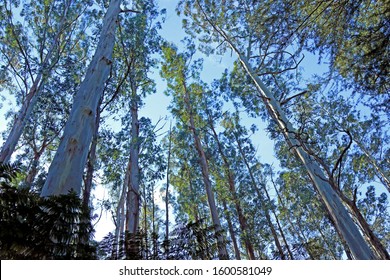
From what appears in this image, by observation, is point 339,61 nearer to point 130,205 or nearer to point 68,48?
point 130,205

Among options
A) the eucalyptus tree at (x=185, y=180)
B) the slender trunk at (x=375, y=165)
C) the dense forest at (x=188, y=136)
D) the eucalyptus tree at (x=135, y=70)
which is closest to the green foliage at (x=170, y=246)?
the dense forest at (x=188, y=136)

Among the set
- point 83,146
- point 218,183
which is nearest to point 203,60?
point 218,183

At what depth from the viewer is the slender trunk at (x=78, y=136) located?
160 cm

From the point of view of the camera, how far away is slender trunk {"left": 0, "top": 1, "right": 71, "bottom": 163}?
718 centimetres

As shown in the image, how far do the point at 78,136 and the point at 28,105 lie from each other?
26.8 feet

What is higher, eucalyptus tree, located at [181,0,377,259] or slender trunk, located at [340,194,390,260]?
eucalyptus tree, located at [181,0,377,259]

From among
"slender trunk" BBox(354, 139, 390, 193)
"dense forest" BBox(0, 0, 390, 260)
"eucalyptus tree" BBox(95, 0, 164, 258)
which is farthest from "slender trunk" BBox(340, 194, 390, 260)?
"slender trunk" BBox(354, 139, 390, 193)

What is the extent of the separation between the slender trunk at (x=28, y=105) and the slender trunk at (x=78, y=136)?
5.81 metres

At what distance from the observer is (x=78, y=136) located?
1897mm

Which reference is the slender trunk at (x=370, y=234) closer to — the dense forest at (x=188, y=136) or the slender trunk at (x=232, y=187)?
the dense forest at (x=188, y=136)

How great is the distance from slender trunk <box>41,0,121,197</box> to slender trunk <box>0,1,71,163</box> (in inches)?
229

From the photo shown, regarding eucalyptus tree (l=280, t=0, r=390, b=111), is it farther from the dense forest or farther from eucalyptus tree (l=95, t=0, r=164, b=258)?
eucalyptus tree (l=95, t=0, r=164, b=258)

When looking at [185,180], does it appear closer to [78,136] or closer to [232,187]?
[232,187]
